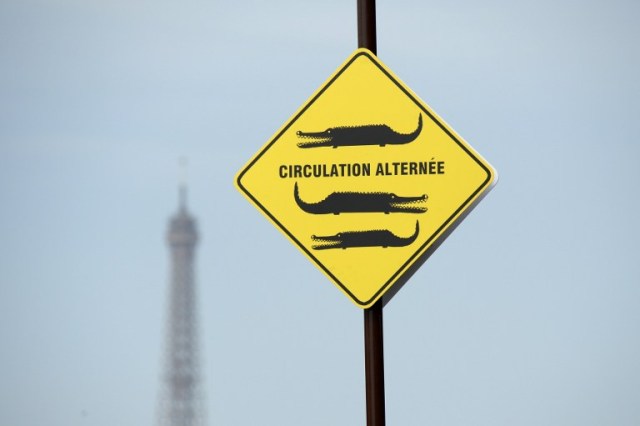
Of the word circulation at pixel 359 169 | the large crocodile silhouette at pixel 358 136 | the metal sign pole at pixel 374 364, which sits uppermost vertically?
the large crocodile silhouette at pixel 358 136

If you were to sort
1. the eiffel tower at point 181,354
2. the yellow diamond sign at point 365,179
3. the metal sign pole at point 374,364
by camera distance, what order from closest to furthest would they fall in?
the yellow diamond sign at point 365,179, the metal sign pole at point 374,364, the eiffel tower at point 181,354

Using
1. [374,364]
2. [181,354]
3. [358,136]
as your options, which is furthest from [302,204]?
[181,354]

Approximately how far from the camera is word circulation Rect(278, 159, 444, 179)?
8.32 metres

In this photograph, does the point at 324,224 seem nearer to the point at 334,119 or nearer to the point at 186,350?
the point at 334,119

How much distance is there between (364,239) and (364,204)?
0.25 meters

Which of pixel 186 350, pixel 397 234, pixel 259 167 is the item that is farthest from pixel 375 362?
pixel 186 350

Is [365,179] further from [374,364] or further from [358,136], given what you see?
[374,364]

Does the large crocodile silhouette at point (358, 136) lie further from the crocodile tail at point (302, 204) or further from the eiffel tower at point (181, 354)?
the eiffel tower at point (181, 354)

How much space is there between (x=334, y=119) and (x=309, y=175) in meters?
0.44

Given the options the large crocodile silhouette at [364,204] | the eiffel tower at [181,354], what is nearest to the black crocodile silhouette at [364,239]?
the large crocodile silhouette at [364,204]

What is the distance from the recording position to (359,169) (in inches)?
331

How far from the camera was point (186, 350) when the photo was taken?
269ft

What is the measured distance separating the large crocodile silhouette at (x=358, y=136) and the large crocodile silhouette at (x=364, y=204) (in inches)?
14.3

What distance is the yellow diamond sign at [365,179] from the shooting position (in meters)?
8.30
